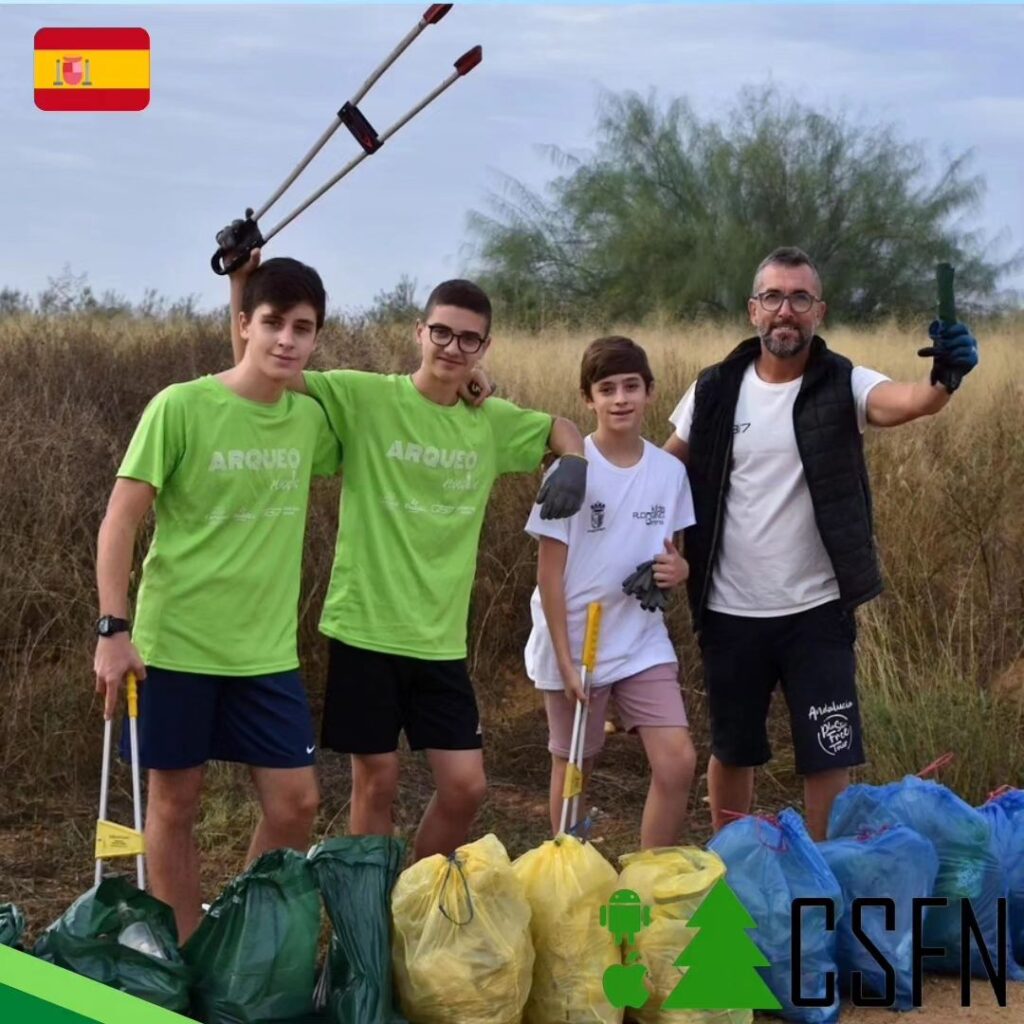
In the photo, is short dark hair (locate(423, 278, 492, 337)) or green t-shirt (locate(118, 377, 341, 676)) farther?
short dark hair (locate(423, 278, 492, 337))

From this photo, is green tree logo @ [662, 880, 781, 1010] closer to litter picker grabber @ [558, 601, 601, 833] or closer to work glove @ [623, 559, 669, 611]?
litter picker grabber @ [558, 601, 601, 833]

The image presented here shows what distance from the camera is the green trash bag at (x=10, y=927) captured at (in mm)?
3725

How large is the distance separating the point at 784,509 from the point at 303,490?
153 cm

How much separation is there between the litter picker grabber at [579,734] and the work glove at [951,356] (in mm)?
1221

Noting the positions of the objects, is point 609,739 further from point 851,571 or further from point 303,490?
point 303,490

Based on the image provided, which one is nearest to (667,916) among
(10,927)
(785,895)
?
(785,895)

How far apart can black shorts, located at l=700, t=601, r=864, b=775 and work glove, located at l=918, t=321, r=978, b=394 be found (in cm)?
77

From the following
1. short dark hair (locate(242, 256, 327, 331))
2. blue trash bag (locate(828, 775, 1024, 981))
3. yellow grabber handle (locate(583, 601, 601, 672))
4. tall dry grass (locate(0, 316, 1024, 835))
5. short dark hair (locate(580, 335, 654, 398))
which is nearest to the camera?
short dark hair (locate(242, 256, 327, 331))

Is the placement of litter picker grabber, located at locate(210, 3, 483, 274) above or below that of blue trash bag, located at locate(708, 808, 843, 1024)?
above

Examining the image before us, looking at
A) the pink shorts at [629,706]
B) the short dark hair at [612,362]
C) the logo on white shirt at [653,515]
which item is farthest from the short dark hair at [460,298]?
the pink shorts at [629,706]

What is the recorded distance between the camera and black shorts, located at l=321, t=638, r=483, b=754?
176 inches

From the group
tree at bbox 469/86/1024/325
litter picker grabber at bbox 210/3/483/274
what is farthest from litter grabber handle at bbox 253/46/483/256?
tree at bbox 469/86/1024/325

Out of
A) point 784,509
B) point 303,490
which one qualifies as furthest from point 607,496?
point 303,490

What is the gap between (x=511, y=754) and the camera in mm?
7195
